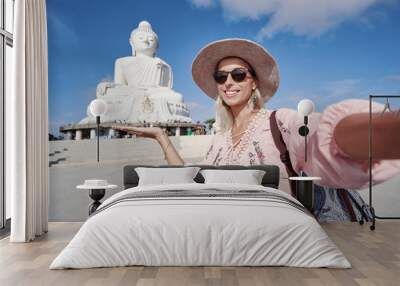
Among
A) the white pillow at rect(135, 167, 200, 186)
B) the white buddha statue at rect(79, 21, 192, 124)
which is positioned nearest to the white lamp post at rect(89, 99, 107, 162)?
the white buddha statue at rect(79, 21, 192, 124)

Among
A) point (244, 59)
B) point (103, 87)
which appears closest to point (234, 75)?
point (244, 59)

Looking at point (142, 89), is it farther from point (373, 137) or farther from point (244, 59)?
point (373, 137)

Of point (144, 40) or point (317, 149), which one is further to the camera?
point (144, 40)

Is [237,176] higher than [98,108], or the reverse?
[98,108]

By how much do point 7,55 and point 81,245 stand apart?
3092 mm

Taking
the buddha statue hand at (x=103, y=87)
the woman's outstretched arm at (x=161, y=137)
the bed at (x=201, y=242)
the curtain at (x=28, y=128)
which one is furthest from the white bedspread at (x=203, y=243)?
the buddha statue hand at (x=103, y=87)

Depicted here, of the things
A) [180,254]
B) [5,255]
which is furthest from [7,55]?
[180,254]

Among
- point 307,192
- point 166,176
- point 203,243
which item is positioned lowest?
point 203,243

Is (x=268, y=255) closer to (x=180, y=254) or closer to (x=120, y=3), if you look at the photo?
(x=180, y=254)

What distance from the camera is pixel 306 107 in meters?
6.68

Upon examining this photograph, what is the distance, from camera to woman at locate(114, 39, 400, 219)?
6855mm

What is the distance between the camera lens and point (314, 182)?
22.7 feet

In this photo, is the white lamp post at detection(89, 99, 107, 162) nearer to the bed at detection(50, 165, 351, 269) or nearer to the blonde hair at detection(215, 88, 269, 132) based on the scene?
the blonde hair at detection(215, 88, 269, 132)

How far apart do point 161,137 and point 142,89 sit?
26.9 inches
